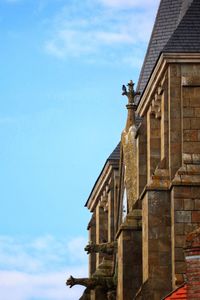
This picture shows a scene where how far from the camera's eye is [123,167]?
185 ft

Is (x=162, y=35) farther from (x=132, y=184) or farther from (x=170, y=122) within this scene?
(x=170, y=122)

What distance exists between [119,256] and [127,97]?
6.34 m

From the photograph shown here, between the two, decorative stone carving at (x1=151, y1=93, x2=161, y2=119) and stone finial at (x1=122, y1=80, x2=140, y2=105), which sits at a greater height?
stone finial at (x1=122, y1=80, x2=140, y2=105)

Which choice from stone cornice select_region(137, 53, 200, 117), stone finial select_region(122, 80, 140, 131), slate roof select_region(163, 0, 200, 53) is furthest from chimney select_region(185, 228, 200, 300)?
stone finial select_region(122, 80, 140, 131)

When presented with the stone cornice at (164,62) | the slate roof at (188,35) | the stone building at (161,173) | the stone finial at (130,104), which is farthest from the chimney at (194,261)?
the stone finial at (130,104)

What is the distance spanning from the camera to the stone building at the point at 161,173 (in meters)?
46.7

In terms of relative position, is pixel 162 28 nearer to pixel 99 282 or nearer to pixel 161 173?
pixel 99 282

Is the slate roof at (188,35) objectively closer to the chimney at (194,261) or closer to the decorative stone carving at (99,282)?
the decorative stone carving at (99,282)

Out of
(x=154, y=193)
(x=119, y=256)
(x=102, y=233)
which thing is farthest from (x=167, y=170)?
(x=102, y=233)

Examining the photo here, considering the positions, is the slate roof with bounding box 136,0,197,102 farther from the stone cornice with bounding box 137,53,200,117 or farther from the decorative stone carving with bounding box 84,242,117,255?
the decorative stone carving with bounding box 84,242,117,255

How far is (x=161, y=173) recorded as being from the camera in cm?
4794

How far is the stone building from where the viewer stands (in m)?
46.7

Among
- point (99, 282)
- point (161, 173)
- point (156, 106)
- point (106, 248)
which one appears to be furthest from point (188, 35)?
point (99, 282)

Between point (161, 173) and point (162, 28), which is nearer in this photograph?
point (161, 173)
